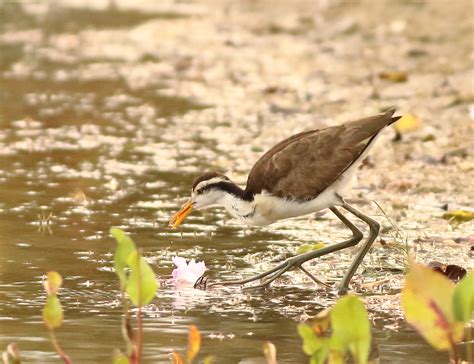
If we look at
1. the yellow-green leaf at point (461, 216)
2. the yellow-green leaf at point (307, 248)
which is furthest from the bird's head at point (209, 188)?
the yellow-green leaf at point (461, 216)

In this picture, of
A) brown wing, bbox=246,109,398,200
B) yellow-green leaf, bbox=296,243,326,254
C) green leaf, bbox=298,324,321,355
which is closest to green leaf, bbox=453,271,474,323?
green leaf, bbox=298,324,321,355

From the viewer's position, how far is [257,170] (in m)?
7.25

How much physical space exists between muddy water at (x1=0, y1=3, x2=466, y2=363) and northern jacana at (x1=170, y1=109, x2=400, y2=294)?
34 centimetres

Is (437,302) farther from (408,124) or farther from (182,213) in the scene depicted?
(408,124)

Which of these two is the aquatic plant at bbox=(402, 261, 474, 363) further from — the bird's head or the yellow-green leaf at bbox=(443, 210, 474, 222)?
the yellow-green leaf at bbox=(443, 210, 474, 222)

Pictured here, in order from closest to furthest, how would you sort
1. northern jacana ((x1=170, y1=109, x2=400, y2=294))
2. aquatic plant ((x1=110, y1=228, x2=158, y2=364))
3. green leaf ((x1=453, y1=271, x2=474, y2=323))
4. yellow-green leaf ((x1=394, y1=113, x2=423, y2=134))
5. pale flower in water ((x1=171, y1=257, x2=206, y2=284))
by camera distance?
green leaf ((x1=453, y1=271, x2=474, y2=323)), aquatic plant ((x1=110, y1=228, x2=158, y2=364)), pale flower in water ((x1=171, y1=257, x2=206, y2=284)), northern jacana ((x1=170, y1=109, x2=400, y2=294)), yellow-green leaf ((x1=394, y1=113, x2=423, y2=134))

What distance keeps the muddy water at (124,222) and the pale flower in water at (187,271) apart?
0.07 m

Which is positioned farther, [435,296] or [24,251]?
[24,251]

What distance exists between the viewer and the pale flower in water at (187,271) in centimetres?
682

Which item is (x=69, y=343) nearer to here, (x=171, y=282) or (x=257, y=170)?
(x=171, y=282)

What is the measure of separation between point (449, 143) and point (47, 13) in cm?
1206

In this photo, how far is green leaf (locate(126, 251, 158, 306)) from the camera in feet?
15.6

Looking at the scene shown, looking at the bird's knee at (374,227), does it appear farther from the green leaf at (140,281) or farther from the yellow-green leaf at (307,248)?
the green leaf at (140,281)

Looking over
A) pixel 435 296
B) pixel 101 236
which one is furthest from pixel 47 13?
pixel 435 296
